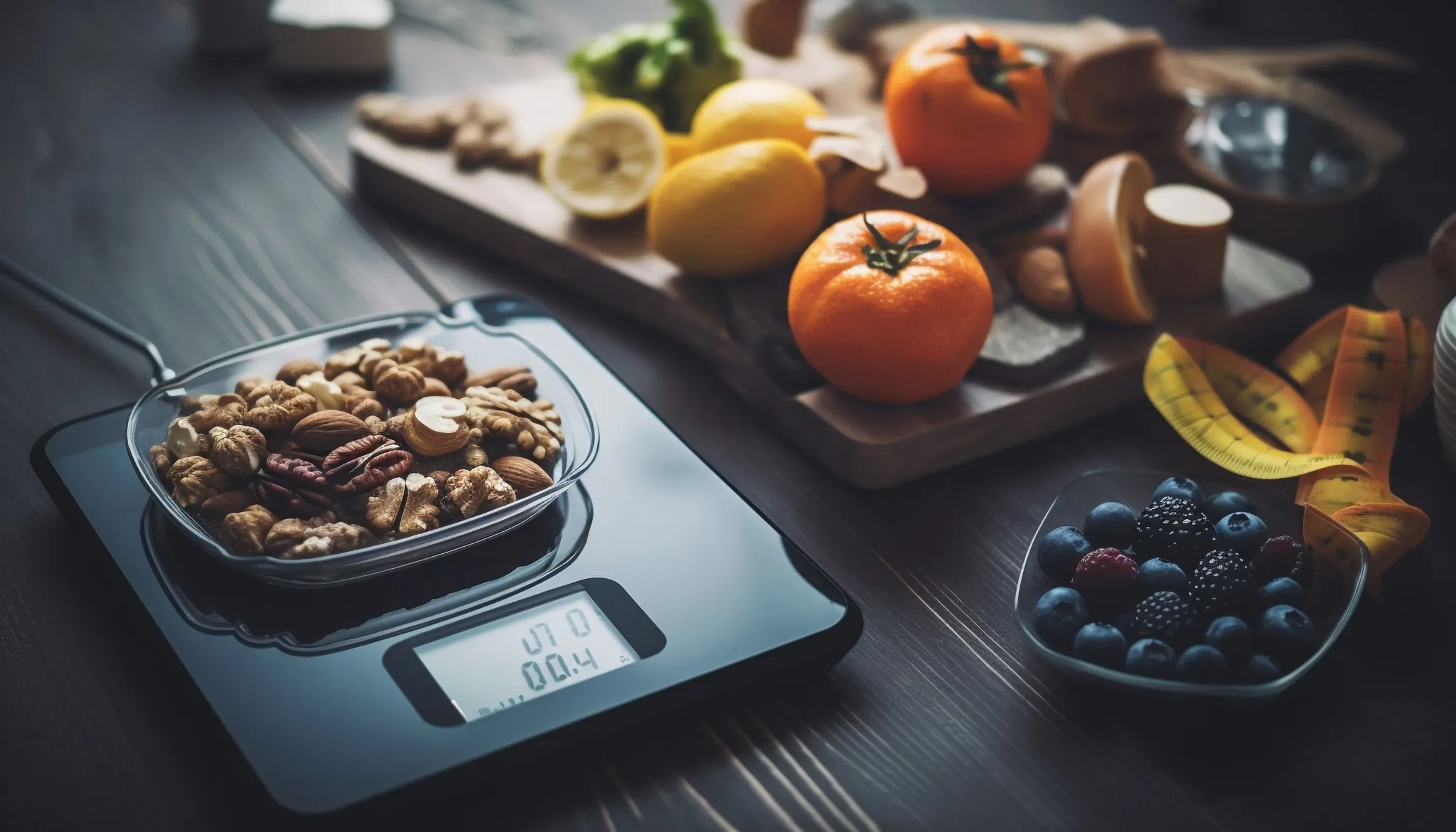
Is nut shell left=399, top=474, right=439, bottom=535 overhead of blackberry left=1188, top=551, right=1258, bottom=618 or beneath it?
overhead

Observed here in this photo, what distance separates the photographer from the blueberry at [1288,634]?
0.67 metres

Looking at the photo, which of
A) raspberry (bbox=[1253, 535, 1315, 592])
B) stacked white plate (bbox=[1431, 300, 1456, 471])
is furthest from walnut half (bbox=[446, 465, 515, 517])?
stacked white plate (bbox=[1431, 300, 1456, 471])

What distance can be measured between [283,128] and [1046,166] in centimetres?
84

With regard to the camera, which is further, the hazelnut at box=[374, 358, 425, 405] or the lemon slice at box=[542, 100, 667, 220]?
the lemon slice at box=[542, 100, 667, 220]

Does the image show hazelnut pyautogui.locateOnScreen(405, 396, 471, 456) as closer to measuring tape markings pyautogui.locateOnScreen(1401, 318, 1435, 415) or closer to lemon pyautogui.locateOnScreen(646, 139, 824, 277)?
lemon pyautogui.locateOnScreen(646, 139, 824, 277)

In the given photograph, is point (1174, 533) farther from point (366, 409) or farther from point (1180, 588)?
point (366, 409)

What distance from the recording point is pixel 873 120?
1.19 m

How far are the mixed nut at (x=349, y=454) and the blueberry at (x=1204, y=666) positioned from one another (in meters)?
0.39

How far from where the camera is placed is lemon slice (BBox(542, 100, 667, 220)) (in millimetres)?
1079

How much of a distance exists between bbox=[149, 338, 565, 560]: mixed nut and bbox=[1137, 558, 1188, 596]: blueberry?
371 millimetres

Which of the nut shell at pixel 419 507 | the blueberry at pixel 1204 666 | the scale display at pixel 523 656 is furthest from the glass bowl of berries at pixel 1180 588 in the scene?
the nut shell at pixel 419 507

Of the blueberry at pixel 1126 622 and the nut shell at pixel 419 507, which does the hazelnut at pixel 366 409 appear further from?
the blueberry at pixel 1126 622

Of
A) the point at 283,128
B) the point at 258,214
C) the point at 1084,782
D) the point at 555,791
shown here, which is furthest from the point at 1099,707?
the point at 283,128

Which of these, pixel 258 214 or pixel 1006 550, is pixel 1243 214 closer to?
pixel 1006 550
